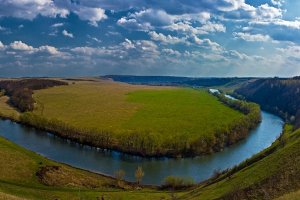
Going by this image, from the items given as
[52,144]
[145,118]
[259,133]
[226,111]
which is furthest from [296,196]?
[226,111]

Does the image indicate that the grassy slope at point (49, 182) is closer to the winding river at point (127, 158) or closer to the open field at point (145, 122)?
the winding river at point (127, 158)

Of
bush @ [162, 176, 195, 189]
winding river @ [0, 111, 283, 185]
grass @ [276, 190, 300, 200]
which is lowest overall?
winding river @ [0, 111, 283, 185]

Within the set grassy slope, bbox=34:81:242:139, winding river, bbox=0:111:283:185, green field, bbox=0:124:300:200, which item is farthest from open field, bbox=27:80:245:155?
green field, bbox=0:124:300:200

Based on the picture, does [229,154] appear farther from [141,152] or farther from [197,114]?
[197,114]

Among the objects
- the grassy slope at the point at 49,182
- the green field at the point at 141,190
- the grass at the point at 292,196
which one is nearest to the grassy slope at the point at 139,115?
the grassy slope at the point at 49,182

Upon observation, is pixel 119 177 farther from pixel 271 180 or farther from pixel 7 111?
pixel 7 111

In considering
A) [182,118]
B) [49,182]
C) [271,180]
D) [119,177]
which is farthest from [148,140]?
[271,180]

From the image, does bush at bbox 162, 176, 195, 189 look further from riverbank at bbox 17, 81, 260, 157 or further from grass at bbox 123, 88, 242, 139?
grass at bbox 123, 88, 242, 139

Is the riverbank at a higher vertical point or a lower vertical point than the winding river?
higher
